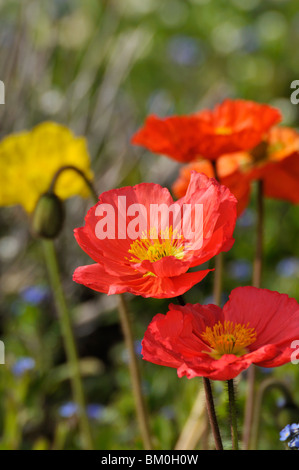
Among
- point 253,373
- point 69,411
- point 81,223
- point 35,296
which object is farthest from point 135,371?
point 81,223

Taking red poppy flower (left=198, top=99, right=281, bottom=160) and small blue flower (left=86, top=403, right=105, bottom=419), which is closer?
red poppy flower (left=198, top=99, right=281, bottom=160)

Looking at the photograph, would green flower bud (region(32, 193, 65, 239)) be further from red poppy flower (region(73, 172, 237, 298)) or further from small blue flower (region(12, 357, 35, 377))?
small blue flower (region(12, 357, 35, 377))

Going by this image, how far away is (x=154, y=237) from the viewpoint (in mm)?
688

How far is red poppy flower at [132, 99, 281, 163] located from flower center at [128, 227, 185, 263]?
0.93 feet

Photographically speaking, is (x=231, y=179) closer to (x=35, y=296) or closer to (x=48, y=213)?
(x=48, y=213)

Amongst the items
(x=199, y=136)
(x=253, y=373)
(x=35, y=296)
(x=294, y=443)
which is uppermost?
(x=35, y=296)

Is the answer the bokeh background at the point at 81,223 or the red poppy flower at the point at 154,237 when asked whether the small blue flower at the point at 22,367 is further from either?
the red poppy flower at the point at 154,237

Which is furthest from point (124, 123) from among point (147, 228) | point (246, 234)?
point (147, 228)

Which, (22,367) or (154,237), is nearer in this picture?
(154,237)

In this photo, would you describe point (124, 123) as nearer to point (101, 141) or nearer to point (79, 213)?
point (101, 141)

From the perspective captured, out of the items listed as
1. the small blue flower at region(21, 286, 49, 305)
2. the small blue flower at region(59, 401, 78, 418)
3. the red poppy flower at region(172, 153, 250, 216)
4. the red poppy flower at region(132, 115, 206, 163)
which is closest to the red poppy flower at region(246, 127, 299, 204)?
the red poppy flower at region(172, 153, 250, 216)

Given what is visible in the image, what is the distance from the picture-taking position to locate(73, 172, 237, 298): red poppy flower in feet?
2.00

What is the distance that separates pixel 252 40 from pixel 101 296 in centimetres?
176

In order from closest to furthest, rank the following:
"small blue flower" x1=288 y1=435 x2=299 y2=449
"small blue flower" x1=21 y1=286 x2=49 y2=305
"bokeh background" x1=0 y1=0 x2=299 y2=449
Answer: "small blue flower" x1=288 y1=435 x2=299 y2=449
"bokeh background" x1=0 y1=0 x2=299 y2=449
"small blue flower" x1=21 y1=286 x2=49 y2=305
